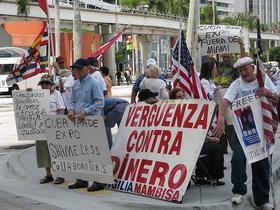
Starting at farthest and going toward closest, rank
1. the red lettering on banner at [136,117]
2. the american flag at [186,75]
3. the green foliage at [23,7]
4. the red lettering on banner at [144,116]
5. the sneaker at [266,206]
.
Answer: the green foliage at [23,7], the american flag at [186,75], the red lettering on banner at [136,117], the red lettering on banner at [144,116], the sneaker at [266,206]

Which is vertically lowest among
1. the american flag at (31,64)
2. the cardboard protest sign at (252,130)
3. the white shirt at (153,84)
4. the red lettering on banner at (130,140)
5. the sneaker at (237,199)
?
the sneaker at (237,199)

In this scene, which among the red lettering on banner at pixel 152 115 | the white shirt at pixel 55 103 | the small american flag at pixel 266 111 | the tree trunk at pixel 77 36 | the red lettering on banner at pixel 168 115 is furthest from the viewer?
the tree trunk at pixel 77 36

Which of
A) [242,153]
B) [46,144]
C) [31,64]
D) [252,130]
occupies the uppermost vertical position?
[31,64]

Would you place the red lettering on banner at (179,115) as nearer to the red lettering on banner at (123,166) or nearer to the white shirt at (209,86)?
the red lettering on banner at (123,166)

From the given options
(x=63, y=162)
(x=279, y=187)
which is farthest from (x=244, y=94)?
(x=63, y=162)

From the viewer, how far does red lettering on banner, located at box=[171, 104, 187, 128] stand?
24.0 ft

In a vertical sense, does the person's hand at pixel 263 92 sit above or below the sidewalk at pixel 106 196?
above

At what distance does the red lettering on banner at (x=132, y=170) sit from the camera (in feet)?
25.1

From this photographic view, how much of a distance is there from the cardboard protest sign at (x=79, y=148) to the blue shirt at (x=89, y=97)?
19 centimetres

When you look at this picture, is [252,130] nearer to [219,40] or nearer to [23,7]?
[219,40]

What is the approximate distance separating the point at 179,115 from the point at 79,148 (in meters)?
1.53

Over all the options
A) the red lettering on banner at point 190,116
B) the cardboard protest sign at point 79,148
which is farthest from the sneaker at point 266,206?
the cardboard protest sign at point 79,148

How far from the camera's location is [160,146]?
7445 mm

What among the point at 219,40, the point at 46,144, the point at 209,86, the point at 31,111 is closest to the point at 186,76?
the point at 209,86
